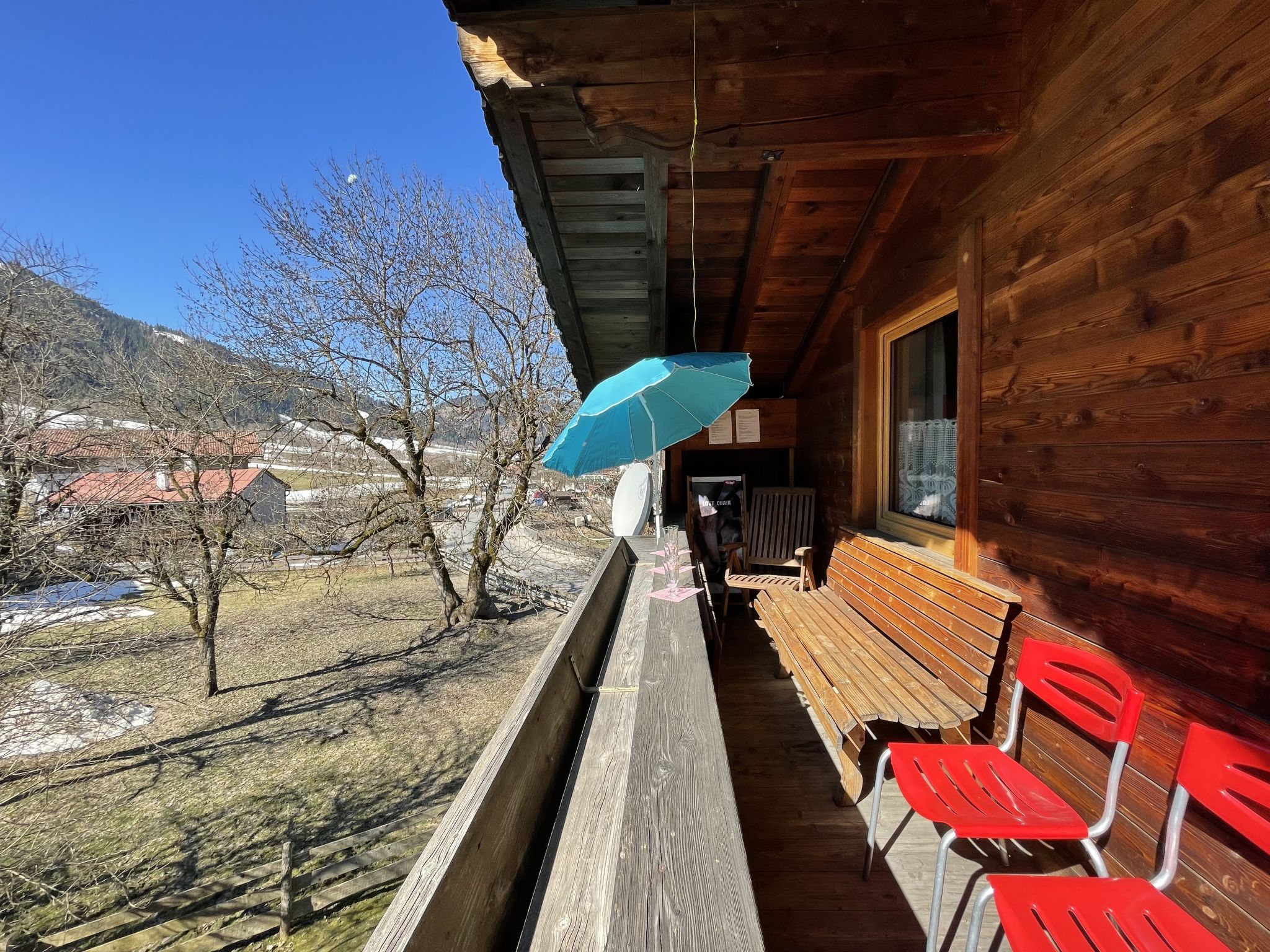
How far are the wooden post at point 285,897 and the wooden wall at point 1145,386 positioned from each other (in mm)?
7052

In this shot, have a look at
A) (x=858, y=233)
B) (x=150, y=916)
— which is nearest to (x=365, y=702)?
(x=150, y=916)

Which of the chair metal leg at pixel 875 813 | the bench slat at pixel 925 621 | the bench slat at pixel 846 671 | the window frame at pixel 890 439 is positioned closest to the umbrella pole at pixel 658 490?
the bench slat at pixel 846 671

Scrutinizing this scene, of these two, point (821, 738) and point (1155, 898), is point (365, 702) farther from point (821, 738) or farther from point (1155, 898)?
point (1155, 898)

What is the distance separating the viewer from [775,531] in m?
4.52

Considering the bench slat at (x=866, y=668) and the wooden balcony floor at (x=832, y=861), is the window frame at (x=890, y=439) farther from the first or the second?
the wooden balcony floor at (x=832, y=861)

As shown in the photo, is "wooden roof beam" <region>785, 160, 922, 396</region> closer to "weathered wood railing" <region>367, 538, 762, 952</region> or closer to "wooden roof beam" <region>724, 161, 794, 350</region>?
"wooden roof beam" <region>724, 161, 794, 350</region>

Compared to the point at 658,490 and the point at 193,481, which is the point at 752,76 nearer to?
the point at 658,490

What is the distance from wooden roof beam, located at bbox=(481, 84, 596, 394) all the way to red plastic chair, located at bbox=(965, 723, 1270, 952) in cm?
255

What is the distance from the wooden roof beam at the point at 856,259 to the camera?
249 cm

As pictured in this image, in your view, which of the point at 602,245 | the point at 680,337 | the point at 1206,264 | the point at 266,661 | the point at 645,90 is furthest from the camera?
the point at 266,661

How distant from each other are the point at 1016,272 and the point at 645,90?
1.44 metres

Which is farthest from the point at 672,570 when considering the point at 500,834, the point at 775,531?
the point at 775,531

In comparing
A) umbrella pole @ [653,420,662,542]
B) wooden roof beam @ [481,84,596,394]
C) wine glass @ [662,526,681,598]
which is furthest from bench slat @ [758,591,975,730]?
wooden roof beam @ [481,84,596,394]

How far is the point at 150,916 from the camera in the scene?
562 centimetres
